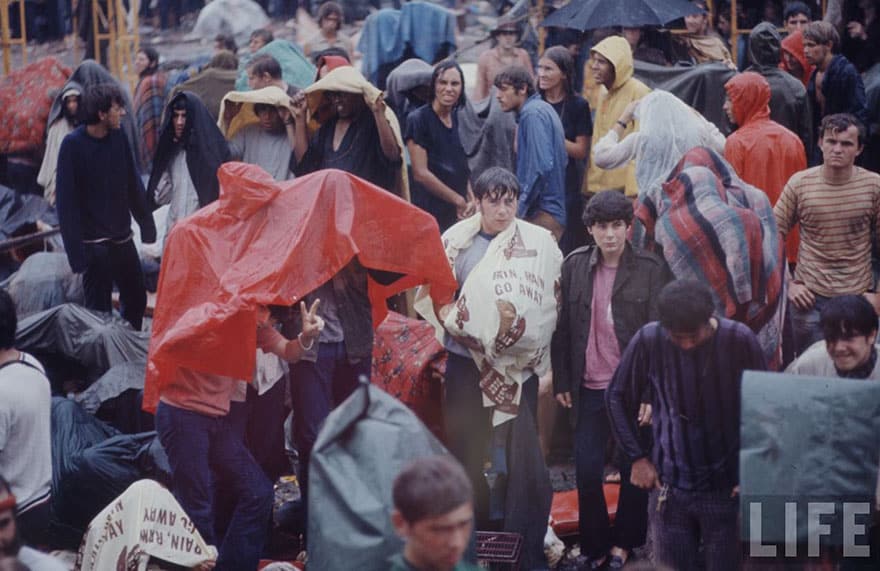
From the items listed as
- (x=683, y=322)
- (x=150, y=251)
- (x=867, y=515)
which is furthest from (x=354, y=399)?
(x=150, y=251)

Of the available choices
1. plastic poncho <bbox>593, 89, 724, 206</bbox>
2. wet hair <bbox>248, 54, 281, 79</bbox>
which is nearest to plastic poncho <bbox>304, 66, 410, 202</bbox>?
wet hair <bbox>248, 54, 281, 79</bbox>

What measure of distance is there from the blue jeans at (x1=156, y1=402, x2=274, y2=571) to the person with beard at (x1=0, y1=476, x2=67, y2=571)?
73.2 inches

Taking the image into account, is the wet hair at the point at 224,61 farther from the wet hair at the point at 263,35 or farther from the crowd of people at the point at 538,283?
the wet hair at the point at 263,35

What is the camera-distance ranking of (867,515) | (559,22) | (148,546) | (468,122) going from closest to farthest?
(867,515) < (148,546) < (468,122) < (559,22)

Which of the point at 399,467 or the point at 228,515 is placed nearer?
the point at 399,467

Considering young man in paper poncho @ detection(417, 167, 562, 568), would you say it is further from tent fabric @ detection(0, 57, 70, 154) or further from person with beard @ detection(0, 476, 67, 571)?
tent fabric @ detection(0, 57, 70, 154)

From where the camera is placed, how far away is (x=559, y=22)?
11148 millimetres

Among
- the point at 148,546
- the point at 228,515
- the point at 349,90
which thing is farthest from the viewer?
the point at 349,90

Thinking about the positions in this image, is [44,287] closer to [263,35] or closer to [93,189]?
[93,189]

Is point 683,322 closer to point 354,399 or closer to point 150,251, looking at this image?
point 354,399

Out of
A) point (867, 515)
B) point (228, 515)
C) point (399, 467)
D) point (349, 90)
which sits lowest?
point (228, 515)

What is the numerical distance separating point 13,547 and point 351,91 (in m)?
4.67

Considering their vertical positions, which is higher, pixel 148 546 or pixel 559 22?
pixel 559 22

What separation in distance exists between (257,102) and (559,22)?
2.86 metres
